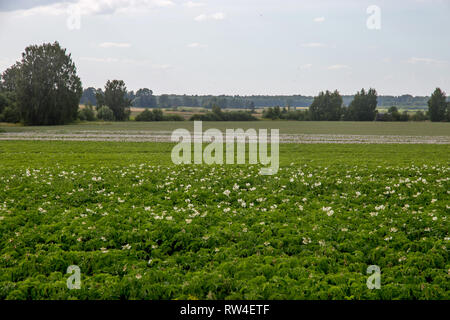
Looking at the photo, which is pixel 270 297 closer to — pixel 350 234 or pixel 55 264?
pixel 350 234

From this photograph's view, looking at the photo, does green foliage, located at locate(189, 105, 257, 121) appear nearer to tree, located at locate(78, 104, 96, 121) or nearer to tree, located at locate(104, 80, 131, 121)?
tree, located at locate(104, 80, 131, 121)

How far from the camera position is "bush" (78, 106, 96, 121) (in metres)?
102

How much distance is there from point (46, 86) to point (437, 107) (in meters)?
123

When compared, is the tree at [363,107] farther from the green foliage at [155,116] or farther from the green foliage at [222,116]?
the green foliage at [155,116]

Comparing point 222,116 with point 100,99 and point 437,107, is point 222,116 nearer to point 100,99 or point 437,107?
point 100,99

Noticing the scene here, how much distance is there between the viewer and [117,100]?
132 metres

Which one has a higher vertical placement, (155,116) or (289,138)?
(155,116)

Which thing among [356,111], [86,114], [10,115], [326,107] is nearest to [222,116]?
[326,107]

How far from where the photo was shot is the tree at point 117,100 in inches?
5143

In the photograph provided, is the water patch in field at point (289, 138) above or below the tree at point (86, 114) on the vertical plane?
below

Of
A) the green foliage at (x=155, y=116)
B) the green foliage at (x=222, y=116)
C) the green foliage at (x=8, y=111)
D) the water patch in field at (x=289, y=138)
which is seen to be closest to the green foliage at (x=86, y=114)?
the green foliage at (x=8, y=111)

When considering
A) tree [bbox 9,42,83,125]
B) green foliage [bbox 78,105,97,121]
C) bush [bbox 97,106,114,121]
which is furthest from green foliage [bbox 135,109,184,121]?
tree [bbox 9,42,83,125]
